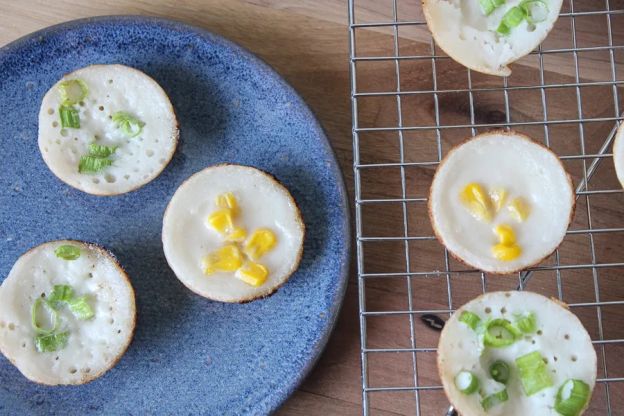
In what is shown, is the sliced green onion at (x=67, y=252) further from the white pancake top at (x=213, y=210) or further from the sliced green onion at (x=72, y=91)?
the sliced green onion at (x=72, y=91)

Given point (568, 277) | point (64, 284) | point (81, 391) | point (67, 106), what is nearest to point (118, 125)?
point (67, 106)

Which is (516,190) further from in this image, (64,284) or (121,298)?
(64,284)

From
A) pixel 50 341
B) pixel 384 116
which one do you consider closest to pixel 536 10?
pixel 384 116

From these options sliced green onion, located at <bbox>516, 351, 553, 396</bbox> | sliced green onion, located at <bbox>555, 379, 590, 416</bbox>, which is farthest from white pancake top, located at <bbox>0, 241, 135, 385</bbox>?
sliced green onion, located at <bbox>555, 379, 590, 416</bbox>

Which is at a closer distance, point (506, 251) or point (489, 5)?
point (506, 251)

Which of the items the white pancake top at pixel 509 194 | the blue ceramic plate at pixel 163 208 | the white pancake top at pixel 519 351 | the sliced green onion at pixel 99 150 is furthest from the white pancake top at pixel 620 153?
the sliced green onion at pixel 99 150

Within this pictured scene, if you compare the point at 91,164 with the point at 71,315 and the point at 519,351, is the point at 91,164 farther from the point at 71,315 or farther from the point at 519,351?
the point at 519,351
